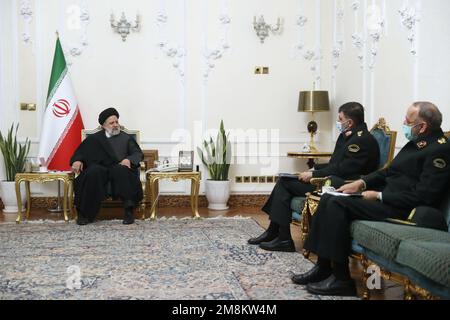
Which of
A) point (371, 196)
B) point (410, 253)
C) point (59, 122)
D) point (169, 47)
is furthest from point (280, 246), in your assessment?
point (169, 47)

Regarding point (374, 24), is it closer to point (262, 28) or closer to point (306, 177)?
point (262, 28)

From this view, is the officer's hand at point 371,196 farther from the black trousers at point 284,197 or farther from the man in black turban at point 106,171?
the man in black turban at point 106,171

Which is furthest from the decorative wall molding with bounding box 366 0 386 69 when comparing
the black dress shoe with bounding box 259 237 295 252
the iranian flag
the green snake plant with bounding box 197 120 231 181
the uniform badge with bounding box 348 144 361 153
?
the iranian flag

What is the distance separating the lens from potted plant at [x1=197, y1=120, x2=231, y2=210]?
596cm

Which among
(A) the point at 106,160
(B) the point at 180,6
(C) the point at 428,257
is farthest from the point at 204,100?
(C) the point at 428,257

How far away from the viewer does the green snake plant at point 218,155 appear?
6.00m

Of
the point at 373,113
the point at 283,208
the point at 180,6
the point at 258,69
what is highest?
the point at 180,6

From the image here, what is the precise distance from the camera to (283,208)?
374 cm

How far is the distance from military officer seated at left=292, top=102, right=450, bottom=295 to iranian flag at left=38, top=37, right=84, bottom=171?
145 inches

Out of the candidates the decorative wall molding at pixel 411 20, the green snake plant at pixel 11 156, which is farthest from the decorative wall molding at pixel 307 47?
the green snake plant at pixel 11 156

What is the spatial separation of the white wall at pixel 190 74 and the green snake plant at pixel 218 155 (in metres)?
0.16

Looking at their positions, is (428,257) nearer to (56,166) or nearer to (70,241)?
(70,241)

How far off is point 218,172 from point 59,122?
75.7 inches
